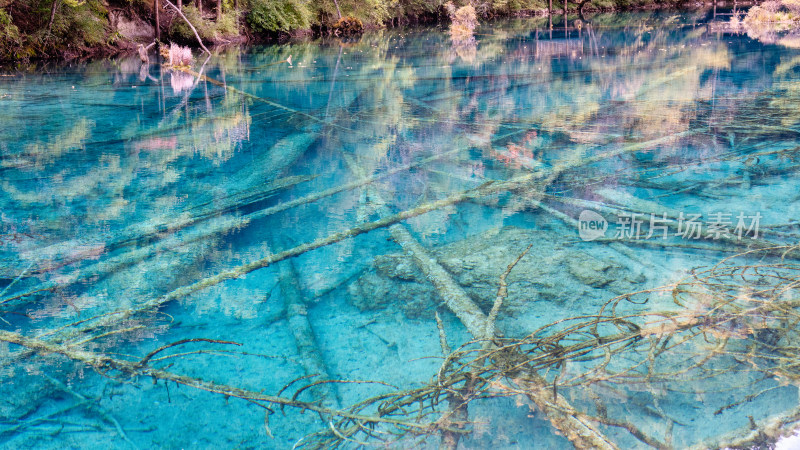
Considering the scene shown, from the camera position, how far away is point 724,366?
2508mm

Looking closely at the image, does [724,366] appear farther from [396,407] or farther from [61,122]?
[61,122]

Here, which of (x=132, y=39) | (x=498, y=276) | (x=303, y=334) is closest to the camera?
(x=303, y=334)

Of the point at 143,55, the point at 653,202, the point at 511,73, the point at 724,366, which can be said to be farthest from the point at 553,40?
the point at 724,366

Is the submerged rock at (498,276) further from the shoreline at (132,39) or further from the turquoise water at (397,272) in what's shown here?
the shoreline at (132,39)

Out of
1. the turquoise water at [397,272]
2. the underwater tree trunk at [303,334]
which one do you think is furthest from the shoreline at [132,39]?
the underwater tree trunk at [303,334]

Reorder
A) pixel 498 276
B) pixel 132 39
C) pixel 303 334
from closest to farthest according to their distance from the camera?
pixel 303 334 < pixel 498 276 < pixel 132 39

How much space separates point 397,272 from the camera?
3.50 meters

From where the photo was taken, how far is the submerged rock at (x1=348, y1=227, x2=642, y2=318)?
3172 millimetres

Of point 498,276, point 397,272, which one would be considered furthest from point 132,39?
point 498,276

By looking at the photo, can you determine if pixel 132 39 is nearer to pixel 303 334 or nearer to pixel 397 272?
pixel 397 272

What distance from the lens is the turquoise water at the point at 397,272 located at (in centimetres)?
237

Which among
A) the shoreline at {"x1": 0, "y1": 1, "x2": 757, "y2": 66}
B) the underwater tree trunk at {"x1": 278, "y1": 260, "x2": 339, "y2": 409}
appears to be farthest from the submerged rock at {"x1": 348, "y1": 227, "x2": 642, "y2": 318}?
the shoreline at {"x1": 0, "y1": 1, "x2": 757, "y2": 66}

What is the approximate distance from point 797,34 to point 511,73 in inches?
406

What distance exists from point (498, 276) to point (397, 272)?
555mm
